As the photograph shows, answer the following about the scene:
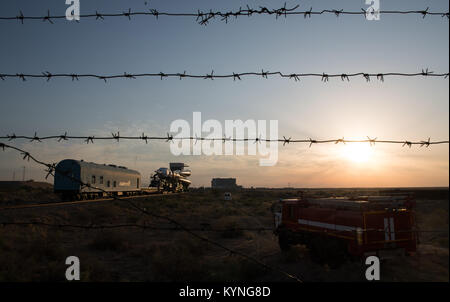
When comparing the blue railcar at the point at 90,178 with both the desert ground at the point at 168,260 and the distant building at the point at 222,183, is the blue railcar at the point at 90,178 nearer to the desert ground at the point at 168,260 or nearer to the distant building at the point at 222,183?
the desert ground at the point at 168,260

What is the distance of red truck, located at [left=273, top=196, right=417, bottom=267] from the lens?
819 cm

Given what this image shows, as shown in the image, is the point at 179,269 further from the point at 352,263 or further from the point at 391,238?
the point at 391,238

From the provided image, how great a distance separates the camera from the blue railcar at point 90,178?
1056 inches

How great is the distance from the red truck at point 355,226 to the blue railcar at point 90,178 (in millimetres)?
17487

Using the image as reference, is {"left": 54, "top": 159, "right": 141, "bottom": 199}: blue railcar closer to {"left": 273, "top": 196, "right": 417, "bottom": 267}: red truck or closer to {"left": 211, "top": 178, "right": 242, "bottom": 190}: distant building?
{"left": 273, "top": 196, "right": 417, "bottom": 267}: red truck

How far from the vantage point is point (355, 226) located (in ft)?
27.1

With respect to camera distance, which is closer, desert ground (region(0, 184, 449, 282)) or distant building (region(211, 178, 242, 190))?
desert ground (region(0, 184, 449, 282))

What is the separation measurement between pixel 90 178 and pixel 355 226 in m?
25.8

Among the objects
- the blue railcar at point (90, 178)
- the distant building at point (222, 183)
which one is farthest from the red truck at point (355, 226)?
the distant building at point (222, 183)

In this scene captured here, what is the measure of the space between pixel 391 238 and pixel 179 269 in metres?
6.37

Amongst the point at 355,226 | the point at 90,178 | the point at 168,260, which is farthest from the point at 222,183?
the point at 355,226

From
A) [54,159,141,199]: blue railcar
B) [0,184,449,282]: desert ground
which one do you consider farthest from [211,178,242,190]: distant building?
[0,184,449,282]: desert ground

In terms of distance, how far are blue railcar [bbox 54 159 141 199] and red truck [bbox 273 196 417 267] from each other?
17487 mm
